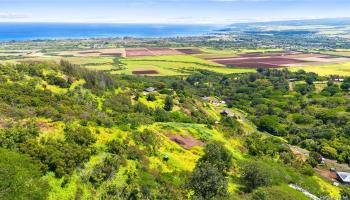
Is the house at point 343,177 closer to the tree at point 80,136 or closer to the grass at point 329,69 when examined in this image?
the tree at point 80,136

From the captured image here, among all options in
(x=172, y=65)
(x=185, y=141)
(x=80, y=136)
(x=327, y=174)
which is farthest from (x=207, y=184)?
(x=172, y=65)

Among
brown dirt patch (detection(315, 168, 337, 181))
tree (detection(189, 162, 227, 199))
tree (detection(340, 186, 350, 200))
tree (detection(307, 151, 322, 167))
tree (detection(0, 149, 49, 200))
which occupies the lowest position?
brown dirt patch (detection(315, 168, 337, 181))

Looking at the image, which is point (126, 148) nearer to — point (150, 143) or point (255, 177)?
point (150, 143)

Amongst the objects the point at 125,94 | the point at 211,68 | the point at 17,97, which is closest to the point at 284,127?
the point at 125,94

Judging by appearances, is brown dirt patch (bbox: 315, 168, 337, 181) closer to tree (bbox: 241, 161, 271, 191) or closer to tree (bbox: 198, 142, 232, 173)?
tree (bbox: 241, 161, 271, 191)

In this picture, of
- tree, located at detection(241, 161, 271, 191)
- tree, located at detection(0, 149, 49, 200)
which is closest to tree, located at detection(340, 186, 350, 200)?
tree, located at detection(241, 161, 271, 191)

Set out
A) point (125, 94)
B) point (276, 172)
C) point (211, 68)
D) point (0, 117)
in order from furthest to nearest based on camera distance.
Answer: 1. point (211, 68)
2. point (125, 94)
3. point (276, 172)
4. point (0, 117)

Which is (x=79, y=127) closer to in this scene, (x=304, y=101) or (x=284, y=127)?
(x=284, y=127)
